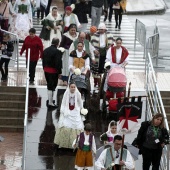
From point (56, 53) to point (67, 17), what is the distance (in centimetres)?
616

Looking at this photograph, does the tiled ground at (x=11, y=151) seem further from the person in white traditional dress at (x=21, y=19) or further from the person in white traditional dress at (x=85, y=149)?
the person in white traditional dress at (x=21, y=19)

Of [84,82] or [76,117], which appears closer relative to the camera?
[76,117]

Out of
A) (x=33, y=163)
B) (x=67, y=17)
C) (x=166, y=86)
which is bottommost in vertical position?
(x=33, y=163)

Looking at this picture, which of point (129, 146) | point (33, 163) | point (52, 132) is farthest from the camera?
point (52, 132)

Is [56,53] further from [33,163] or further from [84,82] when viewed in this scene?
[33,163]

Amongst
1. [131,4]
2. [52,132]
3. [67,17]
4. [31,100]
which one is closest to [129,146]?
[52,132]

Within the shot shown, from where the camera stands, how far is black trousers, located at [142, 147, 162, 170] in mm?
20141

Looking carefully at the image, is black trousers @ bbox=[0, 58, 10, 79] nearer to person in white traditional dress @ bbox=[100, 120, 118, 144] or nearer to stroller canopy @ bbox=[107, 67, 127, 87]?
stroller canopy @ bbox=[107, 67, 127, 87]

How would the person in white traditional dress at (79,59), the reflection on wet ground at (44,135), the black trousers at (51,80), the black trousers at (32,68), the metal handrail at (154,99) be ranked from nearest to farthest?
the metal handrail at (154,99) < the reflection on wet ground at (44,135) < the person in white traditional dress at (79,59) < the black trousers at (51,80) < the black trousers at (32,68)

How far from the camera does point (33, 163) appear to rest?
21.7 metres

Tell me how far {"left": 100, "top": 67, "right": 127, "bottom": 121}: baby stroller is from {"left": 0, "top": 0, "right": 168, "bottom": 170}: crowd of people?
45 cm

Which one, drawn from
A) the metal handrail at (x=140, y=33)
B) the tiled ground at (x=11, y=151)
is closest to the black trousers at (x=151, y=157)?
the tiled ground at (x=11, y=151)

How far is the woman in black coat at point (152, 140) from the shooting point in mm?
19875

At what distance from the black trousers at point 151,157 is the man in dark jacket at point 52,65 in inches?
211
